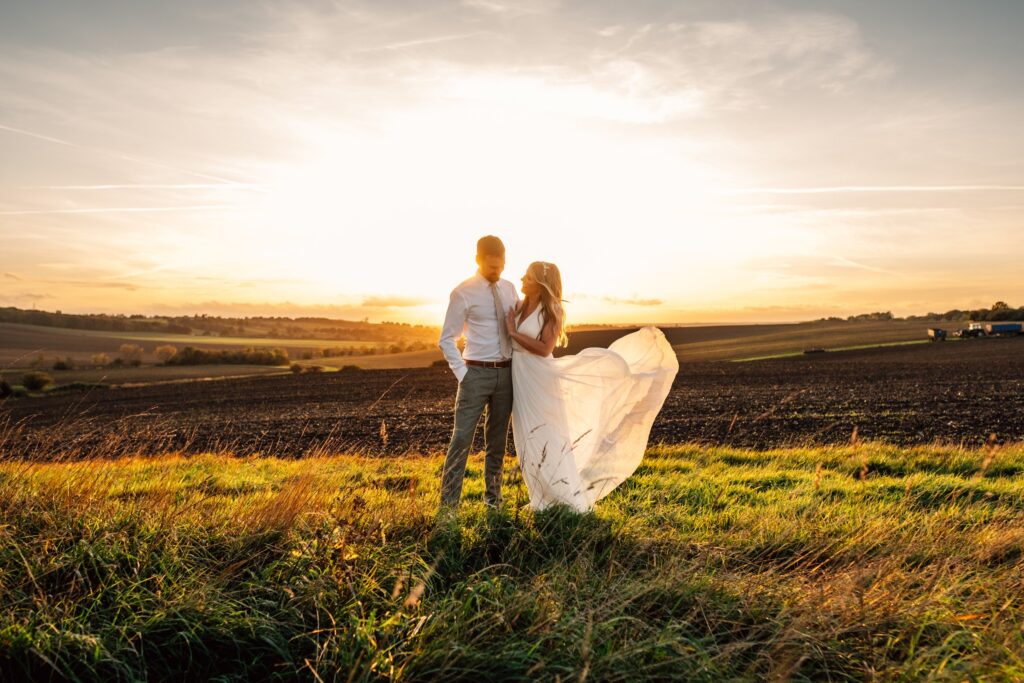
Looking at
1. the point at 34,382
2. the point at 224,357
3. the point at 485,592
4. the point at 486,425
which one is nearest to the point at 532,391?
the point at 486,425

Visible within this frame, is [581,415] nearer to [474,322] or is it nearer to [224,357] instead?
[474,322]

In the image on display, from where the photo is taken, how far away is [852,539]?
5254mm

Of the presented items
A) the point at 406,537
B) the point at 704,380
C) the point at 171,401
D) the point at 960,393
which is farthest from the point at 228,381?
the point at 406,537

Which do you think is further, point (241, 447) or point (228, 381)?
point (228, 381)

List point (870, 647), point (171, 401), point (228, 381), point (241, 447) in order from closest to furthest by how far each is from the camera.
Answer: point (870, 647) < point (241, 447) < point (171, 401) < point (228, 381)

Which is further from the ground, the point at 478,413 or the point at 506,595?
the point at 478,413

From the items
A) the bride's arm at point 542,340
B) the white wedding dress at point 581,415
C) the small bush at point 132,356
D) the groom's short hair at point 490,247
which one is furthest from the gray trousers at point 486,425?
the small bush at point 132,356

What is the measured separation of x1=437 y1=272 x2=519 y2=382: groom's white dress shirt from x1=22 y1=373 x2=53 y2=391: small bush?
46.6 m

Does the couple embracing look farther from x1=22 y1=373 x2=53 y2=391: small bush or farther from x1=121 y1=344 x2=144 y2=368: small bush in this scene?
x1=121 y1=344 x2=144 y2=368: small bush

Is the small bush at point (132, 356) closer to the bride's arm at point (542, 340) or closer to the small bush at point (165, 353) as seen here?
the small bush at point (165, 353)

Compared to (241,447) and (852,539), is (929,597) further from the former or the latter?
(241,447)

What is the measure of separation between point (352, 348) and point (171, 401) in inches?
1920

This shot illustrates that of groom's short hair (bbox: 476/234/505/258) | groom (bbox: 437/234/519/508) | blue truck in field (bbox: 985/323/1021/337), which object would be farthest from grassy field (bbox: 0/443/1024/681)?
blue truck in field (bbox: 985/323/1021/337)

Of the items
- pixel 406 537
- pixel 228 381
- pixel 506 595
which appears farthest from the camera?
pixel 228 381
